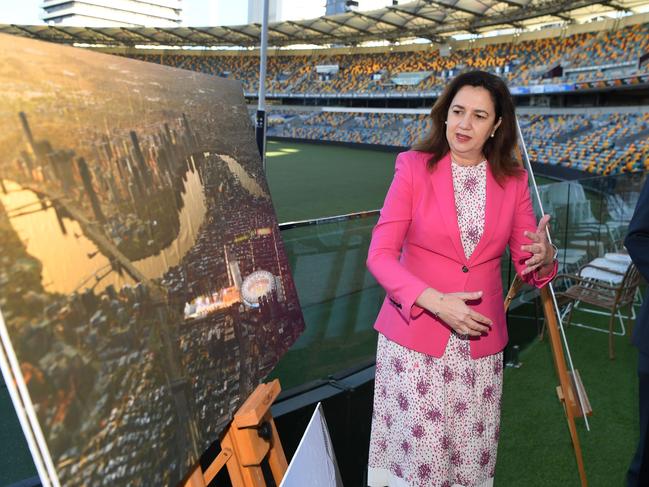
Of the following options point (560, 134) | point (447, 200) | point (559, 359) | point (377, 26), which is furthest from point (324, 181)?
point (377, 26)

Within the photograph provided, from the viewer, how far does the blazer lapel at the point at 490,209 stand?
60.3 inches

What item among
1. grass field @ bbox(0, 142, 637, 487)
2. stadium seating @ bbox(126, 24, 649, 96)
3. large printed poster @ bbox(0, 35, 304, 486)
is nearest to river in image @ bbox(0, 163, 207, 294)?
large printed poster @ bbox(0, 35, 304, 486)

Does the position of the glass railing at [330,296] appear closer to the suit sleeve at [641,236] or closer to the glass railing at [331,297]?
the glass railing at [331,297]

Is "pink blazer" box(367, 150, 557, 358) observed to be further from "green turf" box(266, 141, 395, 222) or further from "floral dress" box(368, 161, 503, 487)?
"green turf" box(266, 141, 395, 222)

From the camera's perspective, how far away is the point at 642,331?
1.69 m

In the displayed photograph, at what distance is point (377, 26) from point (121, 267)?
36054 mm

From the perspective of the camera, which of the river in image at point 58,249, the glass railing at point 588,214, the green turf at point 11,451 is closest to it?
the river in image at point 58,249

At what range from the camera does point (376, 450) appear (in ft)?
5.64

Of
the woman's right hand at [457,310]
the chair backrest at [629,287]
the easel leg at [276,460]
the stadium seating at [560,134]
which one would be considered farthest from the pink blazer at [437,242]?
the stadium seating at [560,134]

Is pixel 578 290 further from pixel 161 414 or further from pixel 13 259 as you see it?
pixel 13 259

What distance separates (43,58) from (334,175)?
749 inches

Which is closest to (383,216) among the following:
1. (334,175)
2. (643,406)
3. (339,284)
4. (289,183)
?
(643,406)

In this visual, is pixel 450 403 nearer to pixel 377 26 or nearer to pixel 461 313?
pixel 461 313

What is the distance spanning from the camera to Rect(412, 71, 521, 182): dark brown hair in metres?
1.52
